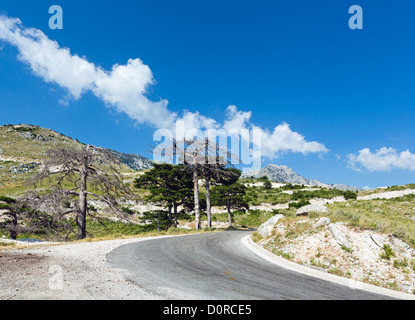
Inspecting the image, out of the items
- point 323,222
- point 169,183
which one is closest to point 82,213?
point 169,183

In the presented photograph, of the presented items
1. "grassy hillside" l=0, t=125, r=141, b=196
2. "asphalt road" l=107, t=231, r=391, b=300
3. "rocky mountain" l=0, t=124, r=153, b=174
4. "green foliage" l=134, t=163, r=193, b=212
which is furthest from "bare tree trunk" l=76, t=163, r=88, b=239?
"rocky mountain" l=0, t=124, r=153, b=174

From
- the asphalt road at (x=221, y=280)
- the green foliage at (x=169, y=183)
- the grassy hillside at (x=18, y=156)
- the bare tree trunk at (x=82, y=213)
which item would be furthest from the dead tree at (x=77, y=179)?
the grassy hillside at (x=18, y=156)

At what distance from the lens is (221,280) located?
603 cm

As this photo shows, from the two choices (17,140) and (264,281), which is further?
(17,140)

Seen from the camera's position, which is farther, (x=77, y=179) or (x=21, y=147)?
(x=21, y=147)

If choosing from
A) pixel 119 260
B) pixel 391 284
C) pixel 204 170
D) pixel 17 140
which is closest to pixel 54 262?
pixel 119 260

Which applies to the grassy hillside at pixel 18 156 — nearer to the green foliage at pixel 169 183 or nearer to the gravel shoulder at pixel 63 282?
the green foliage at pixel 169 183

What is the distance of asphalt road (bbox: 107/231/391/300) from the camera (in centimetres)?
501

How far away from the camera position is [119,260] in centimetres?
803

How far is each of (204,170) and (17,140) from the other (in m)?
121

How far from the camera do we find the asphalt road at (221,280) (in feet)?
16.4

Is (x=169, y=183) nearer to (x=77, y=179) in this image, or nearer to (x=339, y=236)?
(x=77, y=179)

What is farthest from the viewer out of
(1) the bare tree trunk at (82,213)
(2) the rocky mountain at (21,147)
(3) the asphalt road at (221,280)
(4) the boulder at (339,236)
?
(2) the rocky mountain at (21,147)
